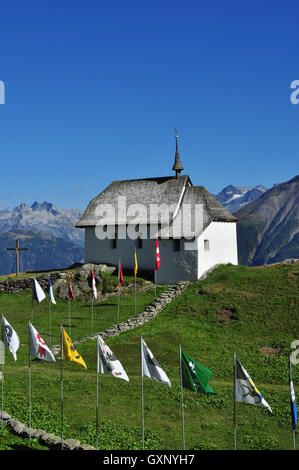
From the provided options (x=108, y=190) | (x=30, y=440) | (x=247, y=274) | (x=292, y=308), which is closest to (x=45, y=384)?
(x=30, y=440)

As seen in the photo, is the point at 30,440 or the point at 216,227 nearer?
the point at 30,440

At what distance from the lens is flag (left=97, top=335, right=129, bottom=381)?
20.0m

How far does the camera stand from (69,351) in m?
21.1

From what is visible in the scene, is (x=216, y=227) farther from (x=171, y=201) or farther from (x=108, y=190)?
(x=108, y=190)

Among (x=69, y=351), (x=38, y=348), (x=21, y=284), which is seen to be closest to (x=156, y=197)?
(x=21, y=284)

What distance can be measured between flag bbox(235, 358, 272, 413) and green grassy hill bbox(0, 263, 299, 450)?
3566 mm

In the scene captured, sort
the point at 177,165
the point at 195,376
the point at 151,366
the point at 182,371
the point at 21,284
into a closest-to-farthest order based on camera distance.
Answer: the point at 195,376, the point at 182,371, the point at 151,366, the point at 21,284, the point at 177,165

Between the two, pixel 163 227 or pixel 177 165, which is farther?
pixel 177 165

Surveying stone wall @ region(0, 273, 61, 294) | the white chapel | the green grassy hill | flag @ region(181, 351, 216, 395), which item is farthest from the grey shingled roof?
flag @ region(181, 351, 216, 395)

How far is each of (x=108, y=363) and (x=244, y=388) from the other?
597 centimetres

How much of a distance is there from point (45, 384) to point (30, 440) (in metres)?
8.62

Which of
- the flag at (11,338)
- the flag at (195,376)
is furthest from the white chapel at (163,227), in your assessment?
the flag at (195,376)

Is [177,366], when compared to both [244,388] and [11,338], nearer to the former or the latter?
[11,338]
